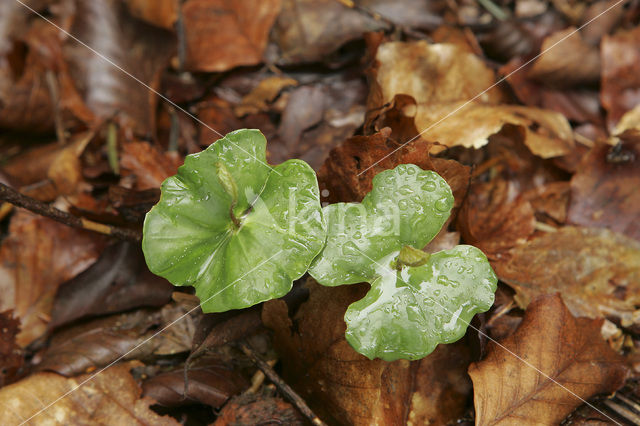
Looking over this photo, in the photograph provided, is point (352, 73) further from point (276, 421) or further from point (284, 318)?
point (276, 421)

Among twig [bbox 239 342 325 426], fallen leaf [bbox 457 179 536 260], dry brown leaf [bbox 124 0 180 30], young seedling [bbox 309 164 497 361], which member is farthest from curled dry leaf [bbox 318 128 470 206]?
dry brown leaf [bbox 124 0 180 30]

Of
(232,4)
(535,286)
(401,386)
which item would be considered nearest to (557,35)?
(535,286)

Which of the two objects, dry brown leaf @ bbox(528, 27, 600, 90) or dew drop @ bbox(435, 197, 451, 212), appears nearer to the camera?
dew drop @ bbox(435, 197, 451, 212)

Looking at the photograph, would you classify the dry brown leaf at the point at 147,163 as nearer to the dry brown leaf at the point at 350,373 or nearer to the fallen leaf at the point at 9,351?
the fallen leaf at the point at 9,351

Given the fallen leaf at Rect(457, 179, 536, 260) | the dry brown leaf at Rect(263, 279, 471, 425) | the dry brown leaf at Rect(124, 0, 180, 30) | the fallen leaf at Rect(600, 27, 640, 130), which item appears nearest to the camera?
the dry brown leaf at Rect(263, 279, 471, 425)

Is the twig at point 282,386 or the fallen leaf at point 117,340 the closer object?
the twig at point 282,386

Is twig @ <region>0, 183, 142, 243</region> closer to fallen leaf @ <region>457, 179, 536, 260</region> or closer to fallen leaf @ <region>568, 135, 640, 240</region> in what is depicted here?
fallen leaf @ <region>457, 179, 536, 260</region>

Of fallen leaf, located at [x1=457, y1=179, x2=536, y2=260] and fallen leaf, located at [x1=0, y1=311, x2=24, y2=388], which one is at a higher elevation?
fallen leaf, located at [x1=457, y1=179, x2=536, y2=260]

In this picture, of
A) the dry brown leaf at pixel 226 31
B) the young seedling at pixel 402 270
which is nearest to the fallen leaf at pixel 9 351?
the young seedling at pixel 402 270
